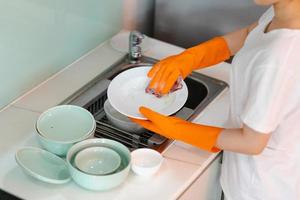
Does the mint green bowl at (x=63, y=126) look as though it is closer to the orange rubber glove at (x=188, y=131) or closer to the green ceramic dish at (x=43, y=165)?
the green ceramic dish at (x=43, y=165)

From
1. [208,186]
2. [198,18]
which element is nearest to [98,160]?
[208,186]

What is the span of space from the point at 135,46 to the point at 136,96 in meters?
0.21

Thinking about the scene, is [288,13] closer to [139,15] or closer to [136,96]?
[136,96]

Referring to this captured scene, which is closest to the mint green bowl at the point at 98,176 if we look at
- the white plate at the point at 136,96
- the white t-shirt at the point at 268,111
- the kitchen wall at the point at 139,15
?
the white plate at the point at 136,96

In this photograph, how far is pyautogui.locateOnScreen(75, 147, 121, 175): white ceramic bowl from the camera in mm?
1064

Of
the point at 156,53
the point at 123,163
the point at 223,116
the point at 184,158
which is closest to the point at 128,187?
the point at 123,163

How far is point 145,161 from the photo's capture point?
1104 mm

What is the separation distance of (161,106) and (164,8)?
1.69ft

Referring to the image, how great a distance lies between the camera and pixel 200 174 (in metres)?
1.13

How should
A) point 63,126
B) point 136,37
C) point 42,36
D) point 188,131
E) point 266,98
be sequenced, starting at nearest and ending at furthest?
point 266,98 → point 188,131 → point 63,126 → point 42,36 → point 136,37

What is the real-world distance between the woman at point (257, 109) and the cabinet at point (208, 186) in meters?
0.03

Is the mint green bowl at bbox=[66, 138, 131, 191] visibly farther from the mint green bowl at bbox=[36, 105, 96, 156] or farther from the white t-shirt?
the white t-shirt

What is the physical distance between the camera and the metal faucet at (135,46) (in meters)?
1.41

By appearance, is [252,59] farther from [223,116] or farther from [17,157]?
[17,157]
